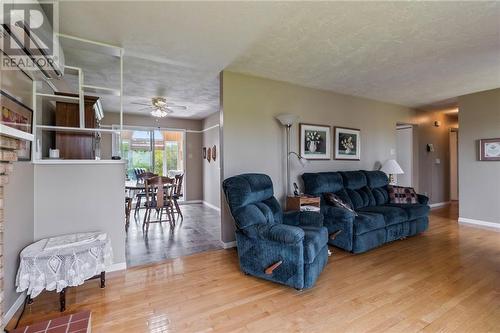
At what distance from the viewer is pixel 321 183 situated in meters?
3.72

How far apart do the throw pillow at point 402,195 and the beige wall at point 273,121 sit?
0.77m

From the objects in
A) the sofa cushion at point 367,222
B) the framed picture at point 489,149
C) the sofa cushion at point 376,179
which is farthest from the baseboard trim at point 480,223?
the sofa cushion at point 367,222

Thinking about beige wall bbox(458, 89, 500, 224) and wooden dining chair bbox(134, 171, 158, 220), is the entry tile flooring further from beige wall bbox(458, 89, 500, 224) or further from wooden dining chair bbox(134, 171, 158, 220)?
beige wall bbox(458, 89, 500, 224)

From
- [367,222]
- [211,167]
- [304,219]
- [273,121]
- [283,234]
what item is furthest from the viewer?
[211,167]

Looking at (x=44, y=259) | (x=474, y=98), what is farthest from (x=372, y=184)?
(x=44, y=259)

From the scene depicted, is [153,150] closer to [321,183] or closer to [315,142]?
[315,142]

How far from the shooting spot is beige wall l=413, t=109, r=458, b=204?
5.88 m

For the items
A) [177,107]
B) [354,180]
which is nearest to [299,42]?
[354,180]

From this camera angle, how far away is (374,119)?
5055mm

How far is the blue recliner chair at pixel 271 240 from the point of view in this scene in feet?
7.32

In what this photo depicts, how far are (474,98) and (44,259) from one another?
22.4ft

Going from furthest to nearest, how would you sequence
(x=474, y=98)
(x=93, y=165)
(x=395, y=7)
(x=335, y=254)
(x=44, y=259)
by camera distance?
(x=474, y=98) < (x=335, y=254) < (x=93, y=165) < (x=395, y=7) < (x=44, y=259)

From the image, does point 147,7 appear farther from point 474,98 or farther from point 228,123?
point 474,98

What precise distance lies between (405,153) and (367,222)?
12.3ft
